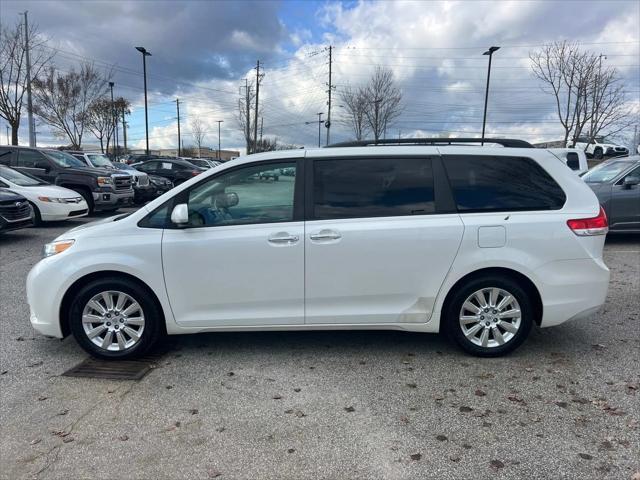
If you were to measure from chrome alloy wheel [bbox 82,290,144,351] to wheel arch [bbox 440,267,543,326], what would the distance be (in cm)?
258

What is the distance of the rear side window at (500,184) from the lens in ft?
13.3

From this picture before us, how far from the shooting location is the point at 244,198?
13.4ft

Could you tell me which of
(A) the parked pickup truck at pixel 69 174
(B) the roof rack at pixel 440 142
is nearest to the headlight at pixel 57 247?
(B) the roof rack at pixel 440 142

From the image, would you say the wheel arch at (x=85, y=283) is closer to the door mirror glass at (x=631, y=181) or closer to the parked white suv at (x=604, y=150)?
the door mirror glass at (x=631, y=181)

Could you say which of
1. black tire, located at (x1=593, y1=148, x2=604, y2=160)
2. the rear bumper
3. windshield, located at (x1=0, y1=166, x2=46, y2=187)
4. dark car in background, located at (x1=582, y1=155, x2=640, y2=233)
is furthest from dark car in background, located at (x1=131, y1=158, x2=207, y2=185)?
black tire, located at (x1=593, y1=148, x2=604, y2=160)

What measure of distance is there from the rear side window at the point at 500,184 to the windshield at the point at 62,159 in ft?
41.6

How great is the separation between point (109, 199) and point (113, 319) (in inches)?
409

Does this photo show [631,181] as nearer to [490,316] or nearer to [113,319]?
[490,316]

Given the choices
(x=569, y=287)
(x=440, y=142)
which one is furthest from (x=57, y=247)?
(x=569, y=287)

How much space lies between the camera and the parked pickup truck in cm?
1306

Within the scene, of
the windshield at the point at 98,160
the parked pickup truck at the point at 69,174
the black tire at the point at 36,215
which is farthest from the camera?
the windshield at the point at 98,160

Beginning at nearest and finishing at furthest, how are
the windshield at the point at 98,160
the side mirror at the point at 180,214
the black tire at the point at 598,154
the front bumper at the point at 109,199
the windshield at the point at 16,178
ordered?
1. the side mirror at the point at 180,214
2. the windshield at the point at 16,178
3. the front bumper at the point at 109,199
4. the windshield at the point at 98,160
5. the black tire at the point at 598,154

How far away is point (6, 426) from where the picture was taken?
10.3 ft

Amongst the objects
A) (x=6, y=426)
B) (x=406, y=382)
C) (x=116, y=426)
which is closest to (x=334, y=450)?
(x=406, y=382)
